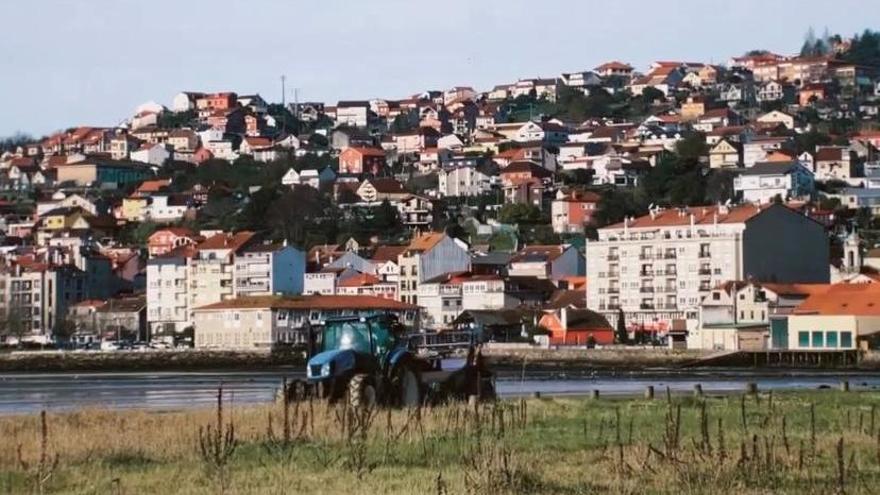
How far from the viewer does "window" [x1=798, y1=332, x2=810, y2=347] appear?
70.9 metres

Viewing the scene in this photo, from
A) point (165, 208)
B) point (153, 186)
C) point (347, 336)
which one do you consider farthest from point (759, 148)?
point (347, 336)

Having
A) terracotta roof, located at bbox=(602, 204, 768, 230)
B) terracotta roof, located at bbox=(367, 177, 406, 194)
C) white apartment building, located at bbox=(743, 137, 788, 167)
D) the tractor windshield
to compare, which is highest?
white apartment building, located at bbox=(743, 137, 788, 167)

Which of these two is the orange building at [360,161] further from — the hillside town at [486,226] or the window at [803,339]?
the window at [803,339]

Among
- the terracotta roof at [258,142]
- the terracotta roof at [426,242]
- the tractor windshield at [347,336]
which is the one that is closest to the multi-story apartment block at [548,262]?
the terracotta roof at [426,242]

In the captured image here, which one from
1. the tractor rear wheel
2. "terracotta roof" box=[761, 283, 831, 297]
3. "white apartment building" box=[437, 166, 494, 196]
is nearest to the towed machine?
the tractor rear wheel

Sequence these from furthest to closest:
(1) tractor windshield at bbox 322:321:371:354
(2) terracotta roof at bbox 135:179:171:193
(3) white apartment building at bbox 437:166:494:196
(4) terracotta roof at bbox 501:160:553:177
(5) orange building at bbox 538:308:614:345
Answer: (2) terracotta roof at bbox 135:179:171:193, (3) white apartment building at bbox 437:166:494:196, (4) terracotta roof at bbox 501:160:553:177, (5) orange building at bbox 538:308:614:345, (1) tractor windshield at bbox 322:321:371:354

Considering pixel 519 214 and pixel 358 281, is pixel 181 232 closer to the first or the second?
pixel 519 214

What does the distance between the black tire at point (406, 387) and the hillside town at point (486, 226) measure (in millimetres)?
46846

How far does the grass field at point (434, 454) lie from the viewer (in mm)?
14672

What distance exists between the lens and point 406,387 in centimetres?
2470

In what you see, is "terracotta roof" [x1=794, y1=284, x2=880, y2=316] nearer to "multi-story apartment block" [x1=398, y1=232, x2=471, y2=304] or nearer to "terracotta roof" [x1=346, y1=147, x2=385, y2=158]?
"multi-story apartment block" [x1=398, y1=232, x2=471, y2=304]

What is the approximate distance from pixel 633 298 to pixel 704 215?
5.57 meters

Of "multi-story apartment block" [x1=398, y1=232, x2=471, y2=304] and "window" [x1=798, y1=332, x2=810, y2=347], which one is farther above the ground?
"multi-story apartment block" [x1=398, y1=232, x2=471, y2=304]

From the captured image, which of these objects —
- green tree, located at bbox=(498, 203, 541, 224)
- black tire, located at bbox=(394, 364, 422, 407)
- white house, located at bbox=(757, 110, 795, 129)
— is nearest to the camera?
black tire, located at bbox=(394, 364, 422, 407)
